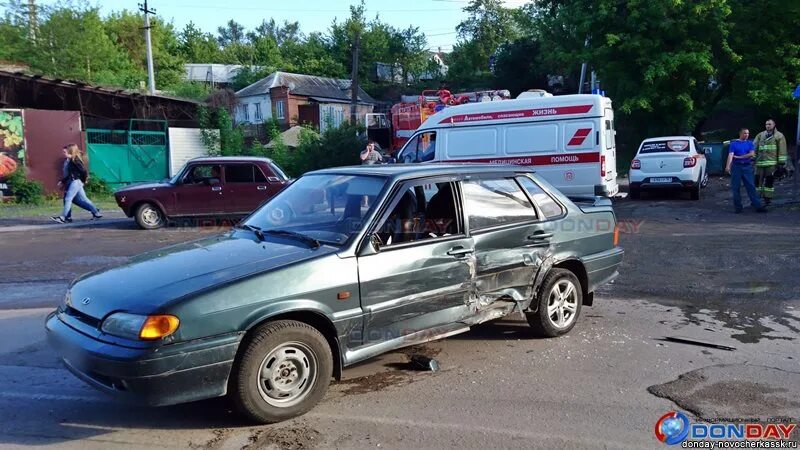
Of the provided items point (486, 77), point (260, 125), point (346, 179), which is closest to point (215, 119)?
point (260, 125)

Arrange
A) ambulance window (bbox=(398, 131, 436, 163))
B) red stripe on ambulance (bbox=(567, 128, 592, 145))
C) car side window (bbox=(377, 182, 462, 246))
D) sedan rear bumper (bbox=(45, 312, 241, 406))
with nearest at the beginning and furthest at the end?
sedan rear bumper (bbox=(45, 312, 241, 406)) < car side window (bbox=(377, 182, 462, 246)) < red stripe on ambulance (bbox=(567, 128, 592, 145)) < ambulance window (bbox=(398, 131, 436, 163))

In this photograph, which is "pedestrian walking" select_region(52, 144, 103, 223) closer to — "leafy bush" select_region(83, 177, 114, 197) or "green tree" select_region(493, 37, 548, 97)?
"leafy bush" select_region(83, 177, 114, 197)

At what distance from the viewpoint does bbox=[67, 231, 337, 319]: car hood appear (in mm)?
3592

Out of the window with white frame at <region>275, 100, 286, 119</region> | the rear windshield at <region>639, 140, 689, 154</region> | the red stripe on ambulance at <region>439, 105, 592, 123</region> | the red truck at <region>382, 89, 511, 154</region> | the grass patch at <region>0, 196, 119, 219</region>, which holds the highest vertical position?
the window with white frame at <region>275, 100, 286, 119</region>

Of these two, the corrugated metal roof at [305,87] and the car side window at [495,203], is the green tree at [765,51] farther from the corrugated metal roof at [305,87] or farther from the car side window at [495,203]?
the corrugated metal roof at [305,87]

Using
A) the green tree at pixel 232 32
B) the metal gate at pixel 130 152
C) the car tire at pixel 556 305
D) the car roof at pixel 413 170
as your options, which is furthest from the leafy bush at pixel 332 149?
the green tree at pixel 232 32

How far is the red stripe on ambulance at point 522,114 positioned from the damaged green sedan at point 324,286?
309 inches

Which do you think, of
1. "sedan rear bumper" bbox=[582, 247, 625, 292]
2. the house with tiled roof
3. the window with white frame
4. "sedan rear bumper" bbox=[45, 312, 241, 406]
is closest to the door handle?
"sedan rear bumper" bbox=[582, 247, 625, 292]

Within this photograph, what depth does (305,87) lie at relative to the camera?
47.7 metres

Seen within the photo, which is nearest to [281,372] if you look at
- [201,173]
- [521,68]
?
[201,173]

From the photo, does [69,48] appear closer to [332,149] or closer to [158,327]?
[332,149]

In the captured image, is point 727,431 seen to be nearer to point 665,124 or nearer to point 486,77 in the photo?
point 665,124

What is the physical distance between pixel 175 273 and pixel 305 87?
45.5 metres

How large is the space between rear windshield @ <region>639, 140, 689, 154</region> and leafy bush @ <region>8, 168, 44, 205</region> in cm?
1799
